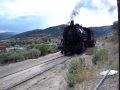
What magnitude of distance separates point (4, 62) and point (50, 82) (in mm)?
17904

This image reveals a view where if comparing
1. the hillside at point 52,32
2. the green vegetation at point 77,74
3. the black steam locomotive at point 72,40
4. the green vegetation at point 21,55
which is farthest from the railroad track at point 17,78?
the hillside at point 52,32

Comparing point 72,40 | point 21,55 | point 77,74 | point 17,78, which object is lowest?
point 17,78

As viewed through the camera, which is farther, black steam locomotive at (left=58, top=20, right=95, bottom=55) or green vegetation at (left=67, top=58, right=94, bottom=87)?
black steam locomotive at (left=58, top=20, right=95, bottom=55)

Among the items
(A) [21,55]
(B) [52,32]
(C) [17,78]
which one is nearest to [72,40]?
(A) [21,55]

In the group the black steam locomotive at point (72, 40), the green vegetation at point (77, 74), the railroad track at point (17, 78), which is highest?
the black steam locomotive at point (72, 40)

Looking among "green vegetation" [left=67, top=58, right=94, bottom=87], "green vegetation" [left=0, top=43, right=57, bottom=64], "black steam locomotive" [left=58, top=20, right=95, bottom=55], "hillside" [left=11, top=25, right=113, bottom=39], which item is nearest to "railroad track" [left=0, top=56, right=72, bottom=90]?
"green vegetation" [left=67, top=58, right=94, bottom=87]

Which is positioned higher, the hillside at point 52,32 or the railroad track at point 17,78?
the hillside at point 52,32

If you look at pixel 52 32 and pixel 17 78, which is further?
pixel 52 32

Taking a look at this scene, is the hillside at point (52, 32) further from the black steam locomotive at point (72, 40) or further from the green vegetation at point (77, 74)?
the green vegetation at point (77, 74)

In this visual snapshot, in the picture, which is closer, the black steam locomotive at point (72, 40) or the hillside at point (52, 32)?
the black steam locomotive at point (72, 40)

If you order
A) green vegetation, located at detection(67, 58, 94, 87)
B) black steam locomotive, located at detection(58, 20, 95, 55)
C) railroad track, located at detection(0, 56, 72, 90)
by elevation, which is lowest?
railroad track, located at detection(0, 56, 72, 90)

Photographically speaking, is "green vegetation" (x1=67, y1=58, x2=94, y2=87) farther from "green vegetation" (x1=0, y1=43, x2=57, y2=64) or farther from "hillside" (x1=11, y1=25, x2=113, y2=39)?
"hillside" (x1=11, y1=25, x2=113, y2=39)

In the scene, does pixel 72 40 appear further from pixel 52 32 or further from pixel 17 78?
pixel 52 32

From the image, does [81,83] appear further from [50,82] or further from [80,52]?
[80,52]
